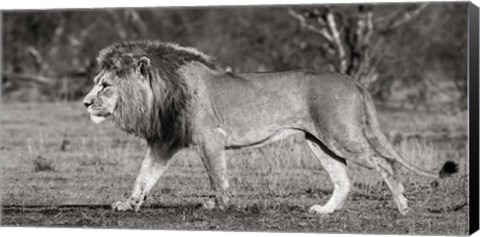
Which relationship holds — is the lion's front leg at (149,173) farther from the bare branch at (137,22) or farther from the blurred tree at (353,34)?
the bare branch at (137,22)

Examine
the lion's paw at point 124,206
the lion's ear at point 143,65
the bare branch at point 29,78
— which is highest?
the bare branch at point 29,78

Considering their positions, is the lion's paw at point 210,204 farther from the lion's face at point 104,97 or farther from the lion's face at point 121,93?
the lion's face at point 104,97

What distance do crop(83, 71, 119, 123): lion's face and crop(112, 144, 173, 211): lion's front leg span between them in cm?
47

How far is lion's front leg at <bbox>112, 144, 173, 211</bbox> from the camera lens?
8852mm

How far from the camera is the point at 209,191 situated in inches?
396

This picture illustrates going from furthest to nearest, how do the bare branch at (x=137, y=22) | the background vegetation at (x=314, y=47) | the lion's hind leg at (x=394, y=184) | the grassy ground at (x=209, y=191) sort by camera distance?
the bare branch at (x=137, y=22) < the background vegetation at (x=314, y=47) < the grassy ground at (x=209, y=191) < the lion's hind leg at (x=394, y=184)

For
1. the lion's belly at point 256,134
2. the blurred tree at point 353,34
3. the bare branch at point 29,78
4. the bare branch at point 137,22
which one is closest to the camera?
the lion's belly at point 256,134

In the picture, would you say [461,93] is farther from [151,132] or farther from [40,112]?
[151,132]

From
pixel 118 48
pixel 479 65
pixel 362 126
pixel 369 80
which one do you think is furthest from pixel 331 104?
pixel 369 80

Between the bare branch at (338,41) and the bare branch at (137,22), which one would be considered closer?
the bare branch at (338,41)

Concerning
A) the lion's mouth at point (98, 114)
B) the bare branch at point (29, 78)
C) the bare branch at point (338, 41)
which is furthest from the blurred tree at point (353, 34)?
the lion's mouth at point (98, 114)

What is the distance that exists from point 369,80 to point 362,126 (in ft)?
20.1

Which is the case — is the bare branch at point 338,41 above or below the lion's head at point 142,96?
above

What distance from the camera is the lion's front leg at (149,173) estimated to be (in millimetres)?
8852
